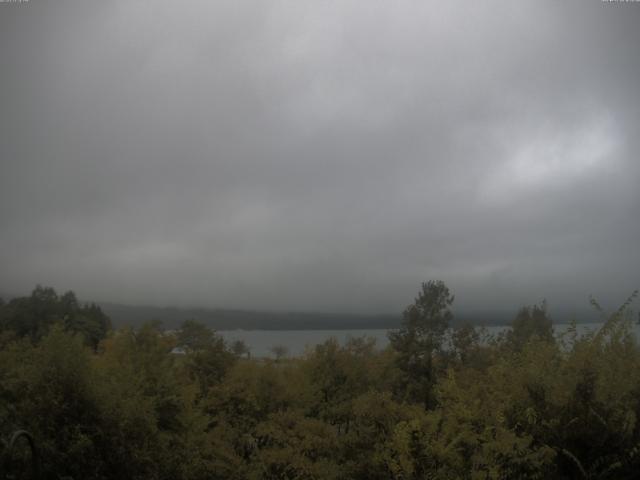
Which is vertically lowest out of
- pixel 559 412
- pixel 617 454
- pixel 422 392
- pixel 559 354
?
pixel 422 392

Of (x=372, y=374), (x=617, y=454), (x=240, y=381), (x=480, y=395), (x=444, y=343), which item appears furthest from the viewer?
(x=444, y=343)

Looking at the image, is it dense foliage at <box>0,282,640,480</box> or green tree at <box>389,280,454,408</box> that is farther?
green tree at <box>389,280,454,408</box>

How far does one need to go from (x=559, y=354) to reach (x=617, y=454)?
284cm

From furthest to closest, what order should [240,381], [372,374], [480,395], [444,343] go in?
[444,343] → [372,374] → [240,381] → [480,395]

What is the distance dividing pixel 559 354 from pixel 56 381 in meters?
13.6

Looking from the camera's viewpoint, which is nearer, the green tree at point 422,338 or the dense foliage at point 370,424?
the dense foliage at point 370,424

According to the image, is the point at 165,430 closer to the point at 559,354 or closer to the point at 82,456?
the point at 82,456

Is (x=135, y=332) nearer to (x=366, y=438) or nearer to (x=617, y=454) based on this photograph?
(x=366, y=438)

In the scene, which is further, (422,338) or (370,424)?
(422,338)

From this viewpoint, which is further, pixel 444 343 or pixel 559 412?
pixel 444 343

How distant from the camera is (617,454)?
11.2 metres

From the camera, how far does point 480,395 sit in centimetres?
1641

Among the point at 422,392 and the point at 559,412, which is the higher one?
the point at 559,412

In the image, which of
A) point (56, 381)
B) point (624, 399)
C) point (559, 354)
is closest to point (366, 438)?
point (559, 354)
